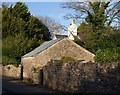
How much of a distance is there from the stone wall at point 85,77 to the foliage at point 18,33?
1942 cm

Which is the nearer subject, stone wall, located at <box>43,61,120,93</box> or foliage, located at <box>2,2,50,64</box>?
stone wall, located at <box>43,61,120,93</box>

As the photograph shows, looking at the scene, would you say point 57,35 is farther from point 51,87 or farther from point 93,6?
point 51,87

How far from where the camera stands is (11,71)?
4062 cm

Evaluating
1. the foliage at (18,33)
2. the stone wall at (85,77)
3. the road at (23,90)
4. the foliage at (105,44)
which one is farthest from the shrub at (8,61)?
the road at (23,90)

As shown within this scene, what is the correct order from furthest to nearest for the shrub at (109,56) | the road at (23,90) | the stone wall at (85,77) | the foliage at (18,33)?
the foliage at (18,33) → the shrub at (109,56) → the road at (23,90) → the stone wall at (85,77)

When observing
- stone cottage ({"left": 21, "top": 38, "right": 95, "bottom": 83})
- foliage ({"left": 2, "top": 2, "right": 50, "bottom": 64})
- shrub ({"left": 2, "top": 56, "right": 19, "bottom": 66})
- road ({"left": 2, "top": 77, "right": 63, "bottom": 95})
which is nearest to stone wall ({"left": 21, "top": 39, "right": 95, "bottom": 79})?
stone cottage ({"left": 21, "top": 38, "right": 95, "bottom": 83})

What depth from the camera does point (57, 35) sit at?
241 ft

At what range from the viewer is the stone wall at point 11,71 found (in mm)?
39844

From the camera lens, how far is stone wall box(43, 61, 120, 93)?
18.9 m

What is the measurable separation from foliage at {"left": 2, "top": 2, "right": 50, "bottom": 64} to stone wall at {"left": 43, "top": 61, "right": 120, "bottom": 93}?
63.7ft

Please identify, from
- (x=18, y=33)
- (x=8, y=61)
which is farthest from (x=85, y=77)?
(x=18, y=33)

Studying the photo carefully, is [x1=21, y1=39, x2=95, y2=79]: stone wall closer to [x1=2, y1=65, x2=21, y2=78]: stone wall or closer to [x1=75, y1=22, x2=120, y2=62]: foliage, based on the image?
[x1=75, y1=22, x2=120, y2=62]: foliage

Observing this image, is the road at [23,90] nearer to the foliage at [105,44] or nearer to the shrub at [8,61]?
the foliage at [105,44]

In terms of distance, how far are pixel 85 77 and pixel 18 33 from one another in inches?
1377
